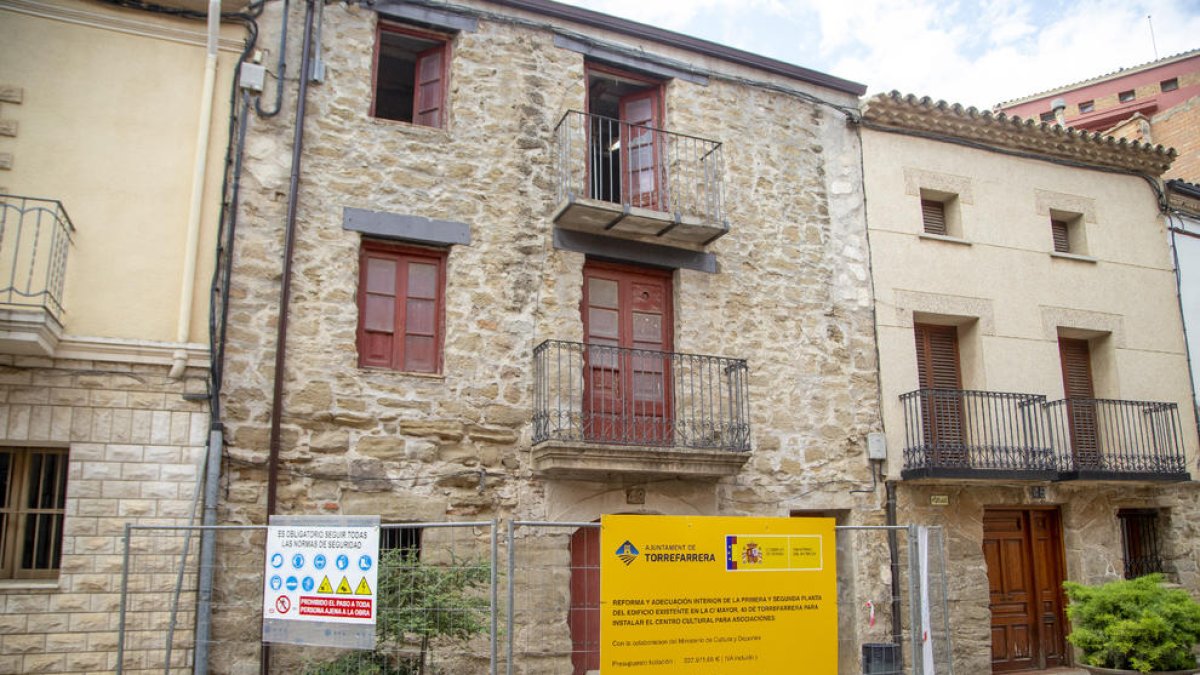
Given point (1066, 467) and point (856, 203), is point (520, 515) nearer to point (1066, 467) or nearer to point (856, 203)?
point (856, 203)

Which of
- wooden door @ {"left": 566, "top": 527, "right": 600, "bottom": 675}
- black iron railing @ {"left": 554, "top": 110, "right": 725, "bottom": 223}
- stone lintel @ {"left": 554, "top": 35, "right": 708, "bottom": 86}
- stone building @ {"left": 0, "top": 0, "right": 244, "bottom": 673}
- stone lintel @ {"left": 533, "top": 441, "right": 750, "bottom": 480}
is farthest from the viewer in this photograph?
stone lintel @ {"left": 554, "top": 35, "right": 708, "bottom": 86}

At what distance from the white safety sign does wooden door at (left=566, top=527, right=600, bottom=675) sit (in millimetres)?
3292

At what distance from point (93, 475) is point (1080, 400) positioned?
35.9ft

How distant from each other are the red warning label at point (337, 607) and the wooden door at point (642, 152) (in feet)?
19.3

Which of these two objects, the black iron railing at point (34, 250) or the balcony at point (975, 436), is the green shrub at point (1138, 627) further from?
the black iron railing at point (34, 250)

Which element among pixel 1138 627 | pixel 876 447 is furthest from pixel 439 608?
pixel 1138 627

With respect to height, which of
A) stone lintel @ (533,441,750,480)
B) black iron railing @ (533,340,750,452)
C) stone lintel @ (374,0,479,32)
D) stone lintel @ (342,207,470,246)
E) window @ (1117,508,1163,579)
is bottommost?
window @ (1117,508,1163,579)

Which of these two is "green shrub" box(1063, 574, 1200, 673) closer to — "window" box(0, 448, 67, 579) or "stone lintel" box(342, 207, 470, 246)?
"stone lintel" box(342, 207, 470, 246)

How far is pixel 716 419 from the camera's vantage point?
34.3 feet

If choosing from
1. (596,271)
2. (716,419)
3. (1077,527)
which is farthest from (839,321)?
(1077,527)

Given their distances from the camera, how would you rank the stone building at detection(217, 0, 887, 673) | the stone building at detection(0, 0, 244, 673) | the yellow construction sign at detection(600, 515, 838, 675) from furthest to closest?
1. the stone building at detection(217, 0, 887, 673)
2. the stone building at detection(0, 0, 244, 673)
3. the yellow construction sign at detection(600, 515, 838, 675)

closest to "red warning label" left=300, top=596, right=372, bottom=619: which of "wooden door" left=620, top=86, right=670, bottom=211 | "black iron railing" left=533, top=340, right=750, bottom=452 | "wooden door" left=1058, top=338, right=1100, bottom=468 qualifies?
"black iron railing" left=533, top=340, right=750, bottom=452

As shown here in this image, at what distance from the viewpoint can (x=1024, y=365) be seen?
12.2 meters

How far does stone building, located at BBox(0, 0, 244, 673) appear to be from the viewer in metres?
7.73
